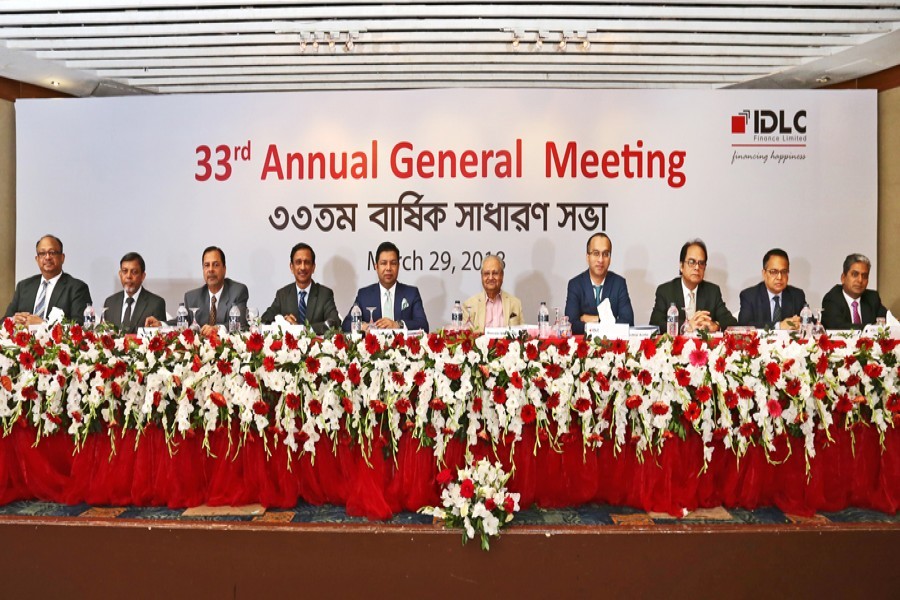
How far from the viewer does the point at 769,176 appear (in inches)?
225

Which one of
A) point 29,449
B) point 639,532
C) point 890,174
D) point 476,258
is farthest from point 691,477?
point 890,174

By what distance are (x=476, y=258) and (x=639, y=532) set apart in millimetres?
3700

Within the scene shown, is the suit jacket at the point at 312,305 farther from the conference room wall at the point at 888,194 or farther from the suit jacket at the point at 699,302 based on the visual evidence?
the conference room wall at the point at 888,194

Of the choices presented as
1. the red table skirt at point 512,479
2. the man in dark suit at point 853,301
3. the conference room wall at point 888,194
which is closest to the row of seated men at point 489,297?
the man in dark suit at point 853,301

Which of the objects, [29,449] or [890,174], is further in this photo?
[890,174]

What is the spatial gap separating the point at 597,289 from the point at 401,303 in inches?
52.7

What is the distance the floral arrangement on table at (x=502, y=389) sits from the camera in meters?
2.51

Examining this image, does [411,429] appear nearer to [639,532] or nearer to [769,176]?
[639,532]

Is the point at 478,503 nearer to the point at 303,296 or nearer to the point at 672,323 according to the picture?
the point at 672,323

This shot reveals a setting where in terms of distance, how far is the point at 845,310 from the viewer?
4.69 metres

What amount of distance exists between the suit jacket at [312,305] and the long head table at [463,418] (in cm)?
209

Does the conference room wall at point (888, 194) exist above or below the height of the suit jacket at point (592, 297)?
above

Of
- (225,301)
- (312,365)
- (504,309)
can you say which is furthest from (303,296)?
(312,365)

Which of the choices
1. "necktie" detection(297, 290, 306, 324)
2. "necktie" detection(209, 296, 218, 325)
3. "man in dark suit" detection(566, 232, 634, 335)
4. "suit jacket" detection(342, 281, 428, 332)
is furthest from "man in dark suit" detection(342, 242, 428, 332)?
"man in dark suit" detection(566, 232, 634, 335)
